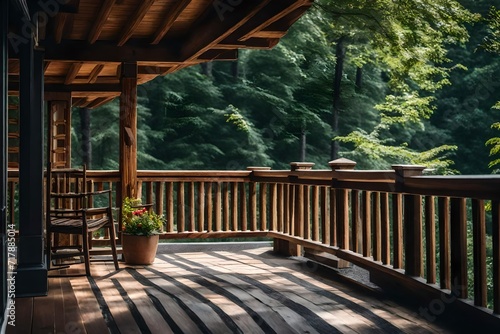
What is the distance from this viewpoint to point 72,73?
8.53 m

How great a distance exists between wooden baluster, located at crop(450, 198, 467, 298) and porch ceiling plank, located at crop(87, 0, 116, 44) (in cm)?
307

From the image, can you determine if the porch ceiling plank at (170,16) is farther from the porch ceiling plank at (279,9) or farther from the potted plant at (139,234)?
the potted plant at (139,234)

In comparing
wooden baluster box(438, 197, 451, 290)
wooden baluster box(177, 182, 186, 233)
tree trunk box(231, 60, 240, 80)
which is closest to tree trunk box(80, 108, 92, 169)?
tree trunk box(231, 60, 240, 80)

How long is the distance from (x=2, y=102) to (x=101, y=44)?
11.2 feet

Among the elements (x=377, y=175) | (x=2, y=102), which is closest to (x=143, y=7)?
(x=2, y=102)

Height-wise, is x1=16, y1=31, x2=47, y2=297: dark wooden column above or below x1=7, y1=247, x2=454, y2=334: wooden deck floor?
above

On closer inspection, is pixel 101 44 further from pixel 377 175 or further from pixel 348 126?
pixel 348 126

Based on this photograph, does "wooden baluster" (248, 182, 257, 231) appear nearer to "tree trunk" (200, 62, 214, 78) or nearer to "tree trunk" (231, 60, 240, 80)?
"tree trunk" (200, 62, 214, 78)

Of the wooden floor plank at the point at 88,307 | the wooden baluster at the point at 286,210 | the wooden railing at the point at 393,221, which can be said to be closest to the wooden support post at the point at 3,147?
the wooden floor plank at the point at 88,307

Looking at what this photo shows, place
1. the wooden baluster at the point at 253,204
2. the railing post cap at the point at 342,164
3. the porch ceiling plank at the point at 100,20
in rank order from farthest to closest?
the wooden baluster at the point at 253,204 < the railing post cap at the point at 342,164 < the porch ceiling plank at the point at 100,20

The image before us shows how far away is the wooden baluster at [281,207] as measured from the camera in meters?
7.69

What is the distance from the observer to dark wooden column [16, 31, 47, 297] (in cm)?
532

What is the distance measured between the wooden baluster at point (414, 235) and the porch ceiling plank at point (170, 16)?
2383 mm

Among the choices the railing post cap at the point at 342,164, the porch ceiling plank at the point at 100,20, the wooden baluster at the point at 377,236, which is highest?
the porch ceiling plank at the point at 100,20
